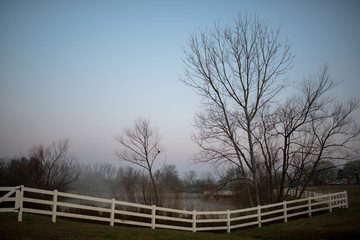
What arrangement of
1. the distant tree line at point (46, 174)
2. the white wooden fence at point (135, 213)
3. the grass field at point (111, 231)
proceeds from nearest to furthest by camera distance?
the grass field at point (111, 231)
the white wooden fence at point (135, 213)
the distant tree line at point (46, 174)

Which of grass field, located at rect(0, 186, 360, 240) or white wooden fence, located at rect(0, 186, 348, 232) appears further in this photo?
white wooden fence, located at rect(0, 186, 348, 232)

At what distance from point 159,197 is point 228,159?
5206 mm

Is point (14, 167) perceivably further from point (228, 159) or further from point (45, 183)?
point (228, 159)

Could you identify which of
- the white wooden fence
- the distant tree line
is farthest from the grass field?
the distant tree line

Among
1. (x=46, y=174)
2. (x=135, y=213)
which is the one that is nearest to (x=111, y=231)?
(x=135, y=213)

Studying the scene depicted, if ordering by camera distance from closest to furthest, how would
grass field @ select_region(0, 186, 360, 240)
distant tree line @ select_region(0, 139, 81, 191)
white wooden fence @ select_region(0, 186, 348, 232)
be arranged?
grass field @ select_region(0, 186, 360, 240) < white wooden fence @ select_region(0, 186, 348, 232) < distant tree line @ select_region(0, 139, 81, 191)

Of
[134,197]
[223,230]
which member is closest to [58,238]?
[134,197]

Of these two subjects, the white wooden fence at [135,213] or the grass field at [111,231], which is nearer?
the grass field at [111,231]

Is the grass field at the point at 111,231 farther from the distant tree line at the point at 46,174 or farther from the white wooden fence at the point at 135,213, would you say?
the distant tree line at the point at 46,174

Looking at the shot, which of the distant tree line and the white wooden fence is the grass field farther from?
the distant tree line

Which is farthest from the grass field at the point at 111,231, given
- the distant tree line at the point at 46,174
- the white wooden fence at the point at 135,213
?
the distant tree line at the point at 46,174

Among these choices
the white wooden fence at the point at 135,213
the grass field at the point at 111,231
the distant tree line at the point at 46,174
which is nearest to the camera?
the grass field at the point at 111,231

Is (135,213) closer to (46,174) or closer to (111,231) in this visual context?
(111,231)

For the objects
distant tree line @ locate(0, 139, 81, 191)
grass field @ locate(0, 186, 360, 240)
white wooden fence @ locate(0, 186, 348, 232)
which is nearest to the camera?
grass field @ locate(0, 186, 360, 240)
